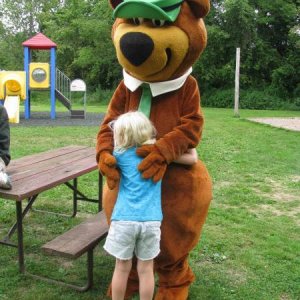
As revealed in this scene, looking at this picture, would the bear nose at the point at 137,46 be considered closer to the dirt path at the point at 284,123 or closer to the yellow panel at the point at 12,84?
the dirt path at the point at 284,123

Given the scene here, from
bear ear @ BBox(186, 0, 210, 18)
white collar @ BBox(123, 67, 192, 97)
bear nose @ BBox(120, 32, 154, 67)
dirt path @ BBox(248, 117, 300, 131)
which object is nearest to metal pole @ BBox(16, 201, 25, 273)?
white collar @ BBox(123, 67, 192, 97)

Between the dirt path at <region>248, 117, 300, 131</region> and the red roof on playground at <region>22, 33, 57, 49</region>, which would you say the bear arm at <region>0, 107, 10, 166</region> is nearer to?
the dirt path at <region>248, 117, 300, 131</region>

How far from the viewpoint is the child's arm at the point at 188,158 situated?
109 inches

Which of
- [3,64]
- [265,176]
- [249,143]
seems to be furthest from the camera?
[3,64]

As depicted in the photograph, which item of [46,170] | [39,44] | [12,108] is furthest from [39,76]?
[46,170]

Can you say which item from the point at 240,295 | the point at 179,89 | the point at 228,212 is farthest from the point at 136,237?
the point at 228,212

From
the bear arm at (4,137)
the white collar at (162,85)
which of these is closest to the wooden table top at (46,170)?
the bear arm at (4,137)

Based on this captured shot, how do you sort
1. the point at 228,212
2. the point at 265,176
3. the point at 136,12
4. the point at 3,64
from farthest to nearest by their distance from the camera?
the point at 3,64 < the point at 265,176 < the point at 228,212 < the point at 136,12

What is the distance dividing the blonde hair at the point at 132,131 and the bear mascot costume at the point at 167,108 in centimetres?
6

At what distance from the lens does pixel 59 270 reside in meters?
3.60

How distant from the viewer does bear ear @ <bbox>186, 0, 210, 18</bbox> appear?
2.68m

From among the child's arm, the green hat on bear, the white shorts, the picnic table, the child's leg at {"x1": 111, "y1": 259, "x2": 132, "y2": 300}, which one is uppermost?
the green hat on bear

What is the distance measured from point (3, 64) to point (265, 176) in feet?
120

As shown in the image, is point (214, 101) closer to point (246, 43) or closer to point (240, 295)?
point (246, 43)
